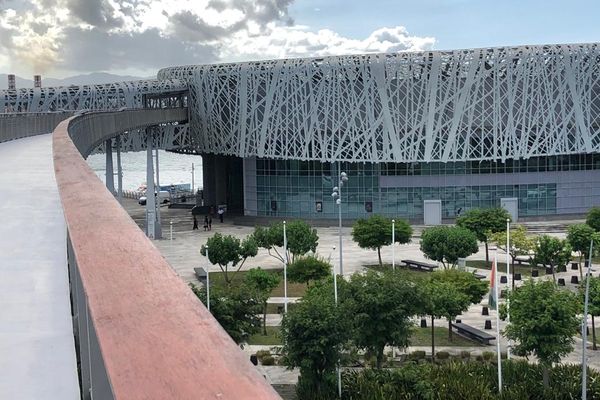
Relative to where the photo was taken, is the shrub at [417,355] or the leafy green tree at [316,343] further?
the shrub at [417,355]

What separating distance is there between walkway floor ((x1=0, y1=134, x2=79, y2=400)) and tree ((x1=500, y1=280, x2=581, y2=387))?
1792 cm

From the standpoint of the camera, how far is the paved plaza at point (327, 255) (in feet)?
94.3

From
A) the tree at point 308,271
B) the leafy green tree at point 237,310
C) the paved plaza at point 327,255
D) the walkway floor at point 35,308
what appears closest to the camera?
the walkway floor at point 35,308

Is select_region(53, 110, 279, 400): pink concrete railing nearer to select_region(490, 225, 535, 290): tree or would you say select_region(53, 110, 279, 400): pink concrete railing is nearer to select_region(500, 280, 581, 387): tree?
select_region(500, 280, 581, 387): tree

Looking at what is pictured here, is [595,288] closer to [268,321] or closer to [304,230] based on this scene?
[268,321]

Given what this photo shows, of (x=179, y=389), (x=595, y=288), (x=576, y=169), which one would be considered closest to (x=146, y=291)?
(x=179, y=389)

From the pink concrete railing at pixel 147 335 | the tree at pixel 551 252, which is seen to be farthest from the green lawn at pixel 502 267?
the pink concrete railing at pixel 147 335

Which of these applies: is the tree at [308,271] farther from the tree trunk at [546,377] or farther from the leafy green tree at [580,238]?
the tree trunk at [546,377]

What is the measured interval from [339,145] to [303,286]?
77.4 feet

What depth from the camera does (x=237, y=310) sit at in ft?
86.0

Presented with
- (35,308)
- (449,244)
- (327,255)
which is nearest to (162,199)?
(327,255)

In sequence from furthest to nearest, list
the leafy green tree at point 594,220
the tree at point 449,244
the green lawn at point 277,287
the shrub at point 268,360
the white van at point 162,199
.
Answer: the white van at point 162,199 < the leafy green tree at point 594,220 < the tree at point 449,244 < the green lawn at point 277,287 < the shrub at point 268,360

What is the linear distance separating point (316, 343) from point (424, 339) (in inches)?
363

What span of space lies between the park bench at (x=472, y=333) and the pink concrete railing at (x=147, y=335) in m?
26.7
